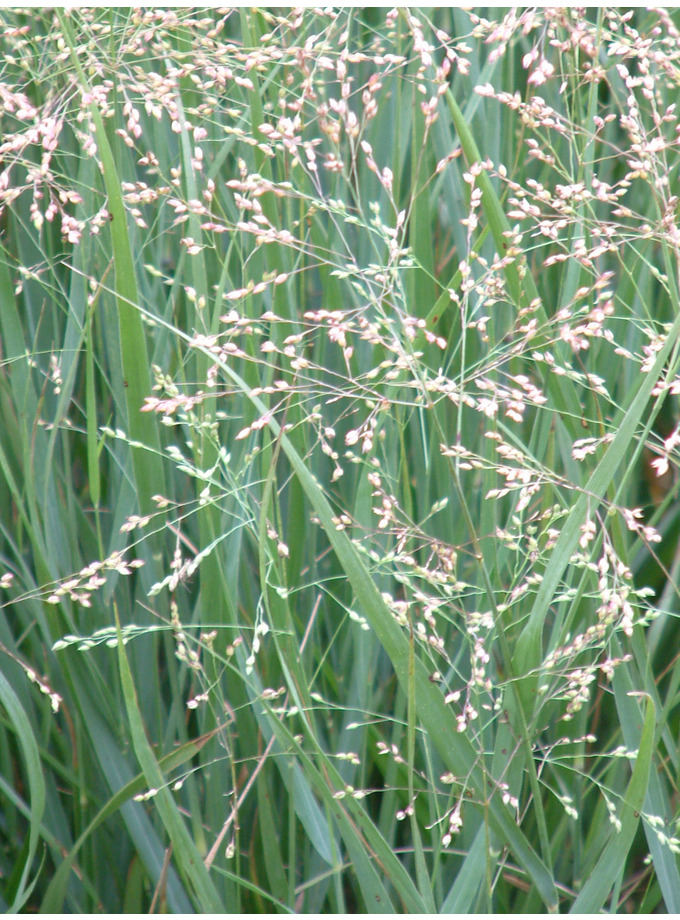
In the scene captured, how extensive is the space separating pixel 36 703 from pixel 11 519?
25 centimetres

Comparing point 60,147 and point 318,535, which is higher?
point 60,147

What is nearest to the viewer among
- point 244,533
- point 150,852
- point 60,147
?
point 150,852

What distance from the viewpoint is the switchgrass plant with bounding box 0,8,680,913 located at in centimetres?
73

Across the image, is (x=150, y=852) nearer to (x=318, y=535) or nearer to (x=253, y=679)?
(x=253, y=679)

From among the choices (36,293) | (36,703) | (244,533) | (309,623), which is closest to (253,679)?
(309,623)

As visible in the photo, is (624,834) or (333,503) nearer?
(624,834)

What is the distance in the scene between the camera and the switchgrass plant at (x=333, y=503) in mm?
729

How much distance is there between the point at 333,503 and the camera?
96cm

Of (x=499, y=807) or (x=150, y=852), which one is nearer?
(x=499, y=807)

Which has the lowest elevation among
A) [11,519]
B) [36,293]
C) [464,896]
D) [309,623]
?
[464,896]

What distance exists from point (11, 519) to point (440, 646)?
64 centimetres

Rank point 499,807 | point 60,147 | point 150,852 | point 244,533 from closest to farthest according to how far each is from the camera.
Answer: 1. point 499,807
2. point 150,852
3. point 244,533
4. point 60,147

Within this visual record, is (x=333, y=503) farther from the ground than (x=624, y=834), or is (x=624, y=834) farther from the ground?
(x=333, y=503)

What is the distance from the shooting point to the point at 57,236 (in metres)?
1.10
